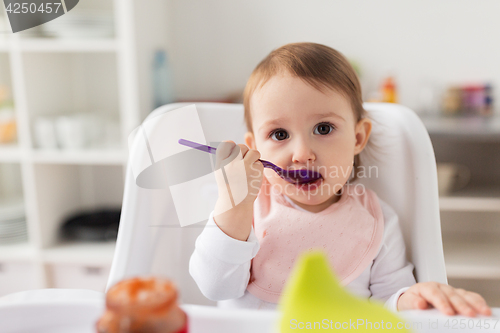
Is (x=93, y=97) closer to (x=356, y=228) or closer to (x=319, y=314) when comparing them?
(x=356, y=228)

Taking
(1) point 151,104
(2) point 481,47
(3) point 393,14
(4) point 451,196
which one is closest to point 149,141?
(1) point 151,104

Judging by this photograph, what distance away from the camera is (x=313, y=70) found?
727 mm

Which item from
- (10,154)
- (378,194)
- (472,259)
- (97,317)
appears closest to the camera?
(97,317)

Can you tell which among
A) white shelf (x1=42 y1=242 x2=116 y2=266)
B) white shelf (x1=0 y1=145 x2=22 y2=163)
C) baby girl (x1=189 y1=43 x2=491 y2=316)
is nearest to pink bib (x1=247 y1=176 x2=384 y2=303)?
baby girl (x1=189 y1=43 x2=491 y2=316)

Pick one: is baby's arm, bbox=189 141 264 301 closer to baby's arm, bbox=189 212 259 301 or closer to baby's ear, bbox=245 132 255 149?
baby's arm, bbox=189 212 259 301

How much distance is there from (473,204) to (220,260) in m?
1.15

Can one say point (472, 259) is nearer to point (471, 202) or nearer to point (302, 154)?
point (471, 202)

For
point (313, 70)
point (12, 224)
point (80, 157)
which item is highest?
point (313, 70)

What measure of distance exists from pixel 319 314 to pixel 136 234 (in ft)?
1.62

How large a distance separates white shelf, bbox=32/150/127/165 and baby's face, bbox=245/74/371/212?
3.25ft

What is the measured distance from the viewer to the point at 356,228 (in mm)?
799

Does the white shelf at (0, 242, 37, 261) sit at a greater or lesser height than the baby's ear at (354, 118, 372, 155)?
lesser

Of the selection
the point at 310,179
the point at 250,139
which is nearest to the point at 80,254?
the point at 250,139

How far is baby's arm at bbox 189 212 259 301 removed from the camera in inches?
25.2
